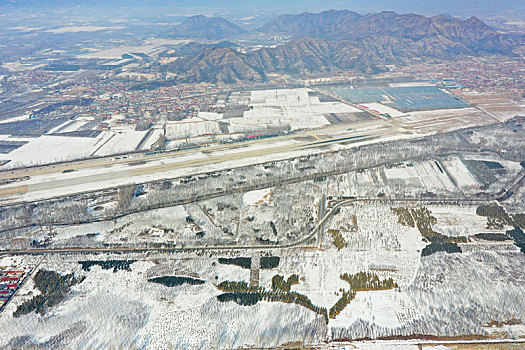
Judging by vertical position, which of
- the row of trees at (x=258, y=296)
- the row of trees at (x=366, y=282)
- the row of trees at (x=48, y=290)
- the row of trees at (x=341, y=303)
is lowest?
the row of trees at (x=48, y=290)

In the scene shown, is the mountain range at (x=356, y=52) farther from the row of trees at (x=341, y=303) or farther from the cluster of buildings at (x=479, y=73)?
the row of trees at (x=341, y=303)

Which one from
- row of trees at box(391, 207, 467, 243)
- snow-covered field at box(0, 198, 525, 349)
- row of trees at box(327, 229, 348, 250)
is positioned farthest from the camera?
row of trees at box(391, 207, 467, 243)

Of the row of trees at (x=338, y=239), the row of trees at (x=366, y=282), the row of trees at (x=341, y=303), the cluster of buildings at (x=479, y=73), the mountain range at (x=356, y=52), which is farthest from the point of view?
the mountain range at (x=356, y=52)

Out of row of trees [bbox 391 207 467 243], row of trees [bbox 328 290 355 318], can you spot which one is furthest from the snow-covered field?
row of trees [bbox 391 207 467 243]

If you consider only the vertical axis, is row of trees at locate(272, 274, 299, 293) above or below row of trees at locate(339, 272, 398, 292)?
below

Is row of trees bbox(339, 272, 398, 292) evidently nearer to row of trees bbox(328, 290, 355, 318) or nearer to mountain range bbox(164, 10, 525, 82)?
row of trees bbox(328, 290, 355, 318)

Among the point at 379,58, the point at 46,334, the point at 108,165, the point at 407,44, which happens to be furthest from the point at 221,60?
the point at 46,334

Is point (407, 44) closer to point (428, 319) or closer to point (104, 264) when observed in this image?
point (428, 319)

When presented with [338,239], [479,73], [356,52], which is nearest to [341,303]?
[338,239]

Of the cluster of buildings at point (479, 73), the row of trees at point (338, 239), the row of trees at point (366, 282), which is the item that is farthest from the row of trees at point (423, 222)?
the cluster of buildings at point (479, 73)
